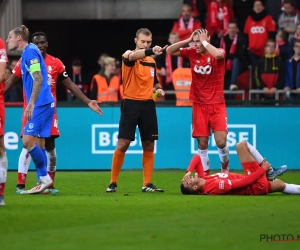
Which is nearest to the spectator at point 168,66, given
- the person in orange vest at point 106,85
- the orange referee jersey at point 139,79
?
the person in orange vest at point 106,85

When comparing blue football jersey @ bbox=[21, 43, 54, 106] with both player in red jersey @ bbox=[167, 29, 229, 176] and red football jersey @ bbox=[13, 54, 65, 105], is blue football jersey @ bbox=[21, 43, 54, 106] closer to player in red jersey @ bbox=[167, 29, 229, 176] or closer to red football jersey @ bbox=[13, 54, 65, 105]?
red football jersey @ bbox=[13, 54, 65, 105]

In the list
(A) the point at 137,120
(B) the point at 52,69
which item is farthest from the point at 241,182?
(B) the point at 52,69

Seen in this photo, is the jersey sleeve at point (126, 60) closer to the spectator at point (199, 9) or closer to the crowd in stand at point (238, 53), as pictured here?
the crowd in stand at point (238, 53)

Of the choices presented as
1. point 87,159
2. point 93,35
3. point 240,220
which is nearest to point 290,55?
point 87,159

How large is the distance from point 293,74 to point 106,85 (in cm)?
402

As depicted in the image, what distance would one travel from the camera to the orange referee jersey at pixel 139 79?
13086mm

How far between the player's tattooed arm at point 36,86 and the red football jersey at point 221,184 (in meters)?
2.49

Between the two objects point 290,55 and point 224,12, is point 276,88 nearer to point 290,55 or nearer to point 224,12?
point 290,55

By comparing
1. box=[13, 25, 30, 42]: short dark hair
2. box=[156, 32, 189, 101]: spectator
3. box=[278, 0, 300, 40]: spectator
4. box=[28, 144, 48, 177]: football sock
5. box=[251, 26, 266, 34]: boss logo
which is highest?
box=[278, 0, 300, 40]: spectator

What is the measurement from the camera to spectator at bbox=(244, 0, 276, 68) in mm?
20859

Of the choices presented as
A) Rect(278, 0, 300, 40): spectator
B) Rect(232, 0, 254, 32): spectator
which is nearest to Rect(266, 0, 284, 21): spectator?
Rect(232, 0, 254, 32): spectator

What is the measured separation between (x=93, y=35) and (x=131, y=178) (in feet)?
→ 34.9

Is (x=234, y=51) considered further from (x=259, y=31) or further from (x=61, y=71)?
(x=61, y=71)

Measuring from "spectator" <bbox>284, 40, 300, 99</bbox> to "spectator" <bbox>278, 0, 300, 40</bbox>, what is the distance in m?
1.44
